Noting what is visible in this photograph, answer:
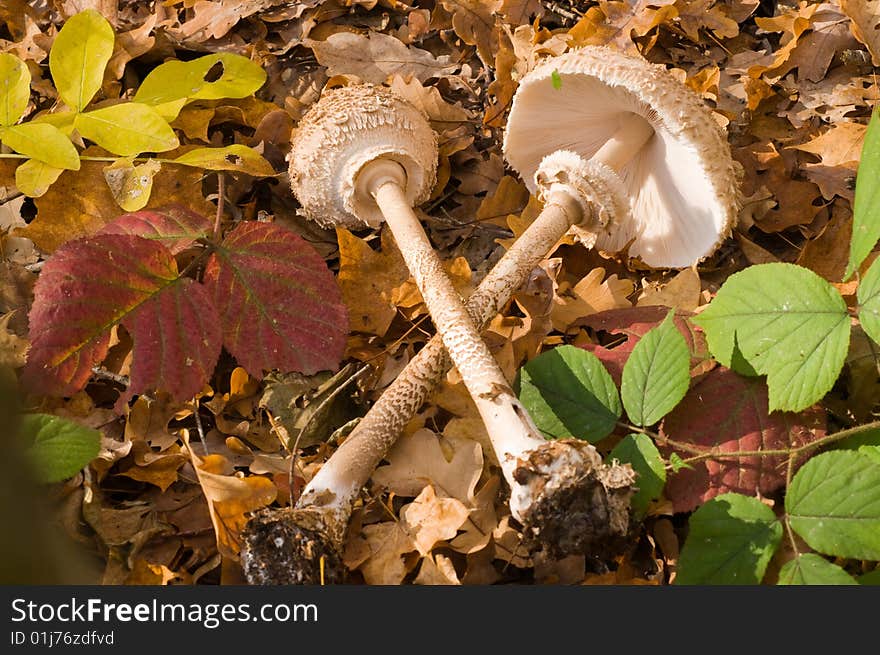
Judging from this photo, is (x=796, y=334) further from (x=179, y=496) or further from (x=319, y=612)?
(x=179, y=496)

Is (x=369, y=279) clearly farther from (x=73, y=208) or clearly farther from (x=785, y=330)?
(x=785, y=330)

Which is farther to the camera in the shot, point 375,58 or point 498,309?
point 375,58

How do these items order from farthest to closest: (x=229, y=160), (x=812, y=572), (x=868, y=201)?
1. (x=229, y=160)
2. (x=868, y=201)
3. (x=812, y=572)

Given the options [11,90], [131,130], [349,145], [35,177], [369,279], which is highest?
[11,90]

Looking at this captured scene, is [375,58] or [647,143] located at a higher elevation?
[375,58]

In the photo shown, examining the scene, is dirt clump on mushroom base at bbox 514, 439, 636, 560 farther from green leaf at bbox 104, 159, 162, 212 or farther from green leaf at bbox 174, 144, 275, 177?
green leaf at bbox 104, 159, 162, 212

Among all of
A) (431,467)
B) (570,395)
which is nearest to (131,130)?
(431,467)
